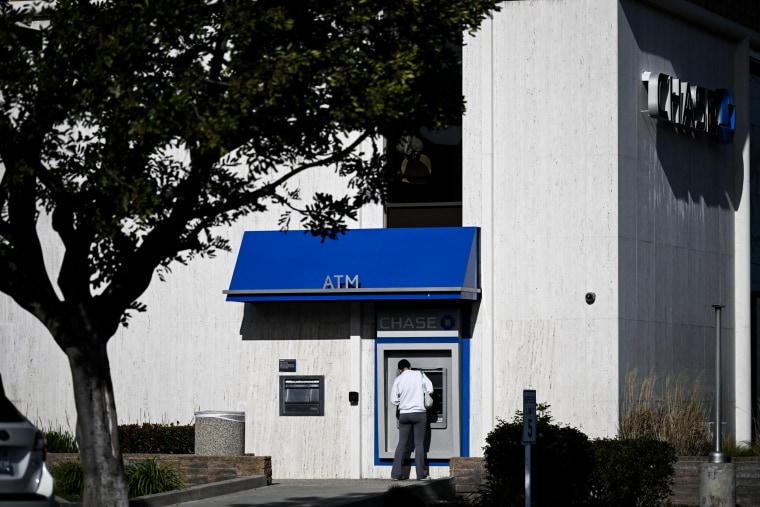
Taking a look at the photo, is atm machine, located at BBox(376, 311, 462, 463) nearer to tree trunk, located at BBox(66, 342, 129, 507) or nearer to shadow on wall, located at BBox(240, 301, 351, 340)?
shadow on wall, located at BBox(240, 301, 351, 340)

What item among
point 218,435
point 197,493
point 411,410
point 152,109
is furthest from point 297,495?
point 152,109

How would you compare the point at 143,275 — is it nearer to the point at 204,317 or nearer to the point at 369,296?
the point at 369,296

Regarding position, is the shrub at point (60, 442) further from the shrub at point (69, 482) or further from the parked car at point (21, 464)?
the parked car at point (21, 464)

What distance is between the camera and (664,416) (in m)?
22.9

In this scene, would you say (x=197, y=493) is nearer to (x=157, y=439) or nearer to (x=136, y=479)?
(x=136, y=479)

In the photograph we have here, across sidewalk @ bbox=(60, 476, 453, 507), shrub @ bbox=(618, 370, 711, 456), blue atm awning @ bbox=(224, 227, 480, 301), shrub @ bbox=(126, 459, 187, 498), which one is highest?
blue atm awning @ bbox=(224, 227, 480, 301)

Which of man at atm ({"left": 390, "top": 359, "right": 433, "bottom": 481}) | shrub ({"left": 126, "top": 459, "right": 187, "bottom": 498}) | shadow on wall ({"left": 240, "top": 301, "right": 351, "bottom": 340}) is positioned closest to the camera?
shrub ({"left": 126, "top": 459, "right": 187, "bottom": 498})

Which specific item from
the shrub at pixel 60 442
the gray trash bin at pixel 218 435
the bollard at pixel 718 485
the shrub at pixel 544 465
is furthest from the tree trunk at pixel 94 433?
the shrub at pixel 60 442

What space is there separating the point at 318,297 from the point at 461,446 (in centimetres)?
336

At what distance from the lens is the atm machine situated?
23.8m

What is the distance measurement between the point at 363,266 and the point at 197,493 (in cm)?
578

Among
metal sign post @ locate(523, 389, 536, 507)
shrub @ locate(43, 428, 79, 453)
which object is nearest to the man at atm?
shrub @ locate(43, 428, 79, 453)

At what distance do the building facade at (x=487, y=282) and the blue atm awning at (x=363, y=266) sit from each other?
29 millimetres

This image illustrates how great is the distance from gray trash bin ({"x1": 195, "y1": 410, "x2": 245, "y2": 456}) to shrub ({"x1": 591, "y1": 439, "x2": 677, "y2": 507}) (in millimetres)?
6300
